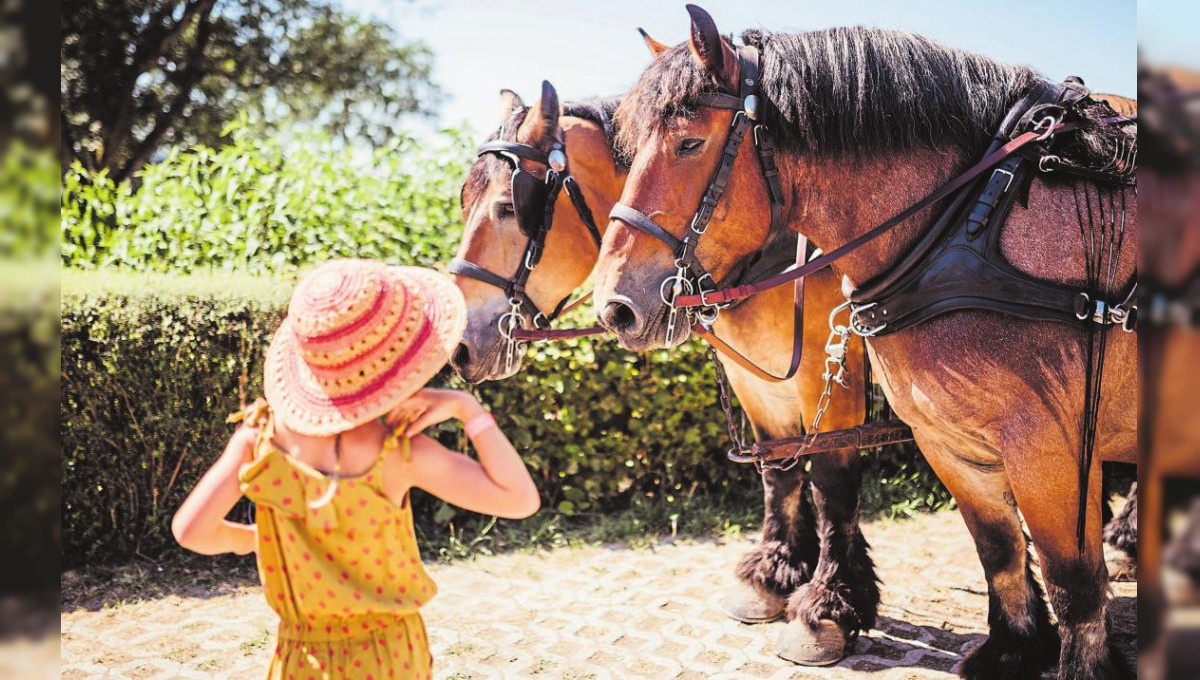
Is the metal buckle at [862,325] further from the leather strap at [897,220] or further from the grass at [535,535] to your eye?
the grass at [535,535]

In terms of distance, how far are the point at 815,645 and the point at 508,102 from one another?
2.81 metres

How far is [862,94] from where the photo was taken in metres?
2.72

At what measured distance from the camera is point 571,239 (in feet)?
12.8

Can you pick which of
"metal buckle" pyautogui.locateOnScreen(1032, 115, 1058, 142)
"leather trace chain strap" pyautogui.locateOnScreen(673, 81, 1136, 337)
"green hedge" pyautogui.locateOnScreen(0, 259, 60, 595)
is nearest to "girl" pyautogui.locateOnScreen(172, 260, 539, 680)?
"green hedge" pyautogui.locateOnScreen(0, 259, 60, 595)

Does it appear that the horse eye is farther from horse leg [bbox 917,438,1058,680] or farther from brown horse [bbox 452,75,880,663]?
horse leg [bbox 917,438,1058,680]

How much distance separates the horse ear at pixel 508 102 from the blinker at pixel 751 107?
1620 millimetres

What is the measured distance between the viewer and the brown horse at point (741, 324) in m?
3.75

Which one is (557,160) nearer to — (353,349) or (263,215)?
(353,349)

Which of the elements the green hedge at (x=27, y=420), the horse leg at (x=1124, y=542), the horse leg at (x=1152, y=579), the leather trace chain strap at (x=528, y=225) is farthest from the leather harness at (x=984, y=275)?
the horse leg at (x=1124, y=542)

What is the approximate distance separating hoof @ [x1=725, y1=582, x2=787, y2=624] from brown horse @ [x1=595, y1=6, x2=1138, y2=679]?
1565 mm

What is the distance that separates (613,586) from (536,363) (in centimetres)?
154

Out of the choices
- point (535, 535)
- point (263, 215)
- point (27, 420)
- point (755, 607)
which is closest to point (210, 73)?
point (263, 215)

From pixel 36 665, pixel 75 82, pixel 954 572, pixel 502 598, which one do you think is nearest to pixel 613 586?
pixel 502 598

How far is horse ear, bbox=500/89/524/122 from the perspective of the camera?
4.16m
